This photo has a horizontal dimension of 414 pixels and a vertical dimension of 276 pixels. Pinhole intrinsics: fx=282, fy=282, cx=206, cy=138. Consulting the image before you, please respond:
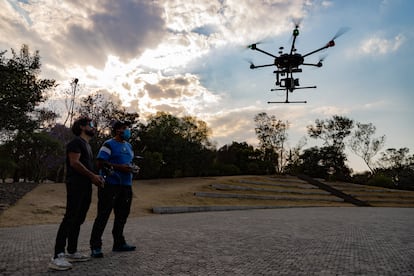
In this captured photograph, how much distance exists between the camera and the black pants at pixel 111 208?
352 cm

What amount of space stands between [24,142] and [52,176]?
11944mm

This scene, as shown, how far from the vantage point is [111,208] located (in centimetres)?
369

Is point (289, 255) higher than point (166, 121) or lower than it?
lower

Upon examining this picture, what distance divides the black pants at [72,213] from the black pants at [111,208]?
230mm

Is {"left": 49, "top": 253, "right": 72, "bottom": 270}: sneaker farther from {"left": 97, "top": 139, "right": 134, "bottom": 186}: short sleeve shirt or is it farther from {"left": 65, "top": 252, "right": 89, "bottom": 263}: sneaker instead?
{"left": 97, "top": 139, "right": 134, "bottom": 186}: short sleeve shirt

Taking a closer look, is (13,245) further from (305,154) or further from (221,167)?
(305,154)

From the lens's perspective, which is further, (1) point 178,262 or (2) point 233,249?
(2) point 233,249

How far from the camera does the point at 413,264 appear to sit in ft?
11.0

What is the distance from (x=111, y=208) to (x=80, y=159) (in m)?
0.78

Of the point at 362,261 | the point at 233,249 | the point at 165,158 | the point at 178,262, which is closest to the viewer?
the point at 178,262

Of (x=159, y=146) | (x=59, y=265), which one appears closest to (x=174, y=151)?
(x=159, y=146)

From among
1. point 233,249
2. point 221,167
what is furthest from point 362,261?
point 221,167

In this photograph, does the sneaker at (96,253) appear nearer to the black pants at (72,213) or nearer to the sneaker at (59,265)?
the black pants at (72,213)

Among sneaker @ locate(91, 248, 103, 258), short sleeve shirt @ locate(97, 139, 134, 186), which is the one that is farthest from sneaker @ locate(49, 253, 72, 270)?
short sleeve shirt @ locate(97, 139, 134, 186)
